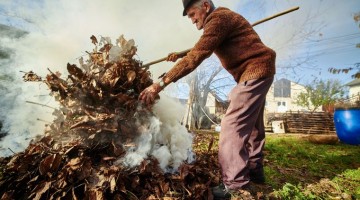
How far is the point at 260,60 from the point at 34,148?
8.31ft

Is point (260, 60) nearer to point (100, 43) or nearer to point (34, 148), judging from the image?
point (100, 43)

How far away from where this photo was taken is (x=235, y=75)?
2.70 metres

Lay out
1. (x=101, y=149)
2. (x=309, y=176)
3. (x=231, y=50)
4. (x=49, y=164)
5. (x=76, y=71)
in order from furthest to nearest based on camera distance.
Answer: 1. (x=309, y=176)
2. (x=231, y=50)
3. (x=76, y=71)
4. (x=101, y=149)
5. (x=49, y=164)

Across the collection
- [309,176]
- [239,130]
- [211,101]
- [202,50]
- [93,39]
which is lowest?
[309,176]

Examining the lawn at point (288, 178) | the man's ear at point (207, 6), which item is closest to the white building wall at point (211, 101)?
the lawn at point (288, 178)

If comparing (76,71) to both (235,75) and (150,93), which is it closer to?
(150,93)

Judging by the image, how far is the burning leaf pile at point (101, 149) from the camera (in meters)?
2.04

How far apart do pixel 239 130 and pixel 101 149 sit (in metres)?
1.47

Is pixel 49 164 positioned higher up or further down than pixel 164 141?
further down

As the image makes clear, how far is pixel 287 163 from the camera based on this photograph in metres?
4.07

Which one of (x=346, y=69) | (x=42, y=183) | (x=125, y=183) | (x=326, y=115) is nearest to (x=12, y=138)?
(x=42, y=183)

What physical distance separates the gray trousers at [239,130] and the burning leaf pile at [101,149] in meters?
0.22

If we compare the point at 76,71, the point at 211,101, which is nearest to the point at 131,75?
the point at 76,71

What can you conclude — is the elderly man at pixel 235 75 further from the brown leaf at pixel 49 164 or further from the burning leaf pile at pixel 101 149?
the brown leaf at pixel 49 164
